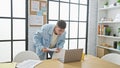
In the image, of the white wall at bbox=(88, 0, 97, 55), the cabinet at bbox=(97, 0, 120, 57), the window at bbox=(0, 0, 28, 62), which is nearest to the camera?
the window at bbox=(0, 0, 28, 62)

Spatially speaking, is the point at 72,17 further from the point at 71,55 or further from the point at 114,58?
the point at 71,55

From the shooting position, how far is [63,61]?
2.03 m

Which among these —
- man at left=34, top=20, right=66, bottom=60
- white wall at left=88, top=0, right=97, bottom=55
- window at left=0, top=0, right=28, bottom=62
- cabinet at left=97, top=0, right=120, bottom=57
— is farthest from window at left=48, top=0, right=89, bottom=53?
man at left=34, top=20, right=66, bottom=60

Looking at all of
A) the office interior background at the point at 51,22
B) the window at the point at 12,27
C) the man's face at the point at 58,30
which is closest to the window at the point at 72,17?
the office interior background at the point at 51,22

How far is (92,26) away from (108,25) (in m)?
0.45

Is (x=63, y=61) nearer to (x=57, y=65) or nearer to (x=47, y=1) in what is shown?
(x=57, y=65)

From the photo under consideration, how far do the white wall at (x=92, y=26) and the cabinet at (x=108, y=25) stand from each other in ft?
0.46

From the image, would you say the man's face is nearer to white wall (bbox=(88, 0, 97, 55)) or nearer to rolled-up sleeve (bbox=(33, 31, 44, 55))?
rolled-up sleeve (bbox=(33, 31, 44, 55))

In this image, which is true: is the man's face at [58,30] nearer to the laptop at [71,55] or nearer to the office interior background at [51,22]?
the laptop at [71,55]

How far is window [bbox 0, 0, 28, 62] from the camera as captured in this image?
3.28m

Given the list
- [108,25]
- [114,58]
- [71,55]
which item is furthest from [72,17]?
[71,55]

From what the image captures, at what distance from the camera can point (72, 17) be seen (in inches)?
166

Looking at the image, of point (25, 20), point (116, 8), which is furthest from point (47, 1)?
point (116, 8)

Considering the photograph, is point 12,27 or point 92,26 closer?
point 12,27
